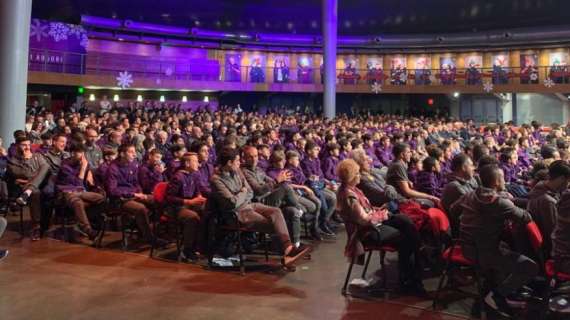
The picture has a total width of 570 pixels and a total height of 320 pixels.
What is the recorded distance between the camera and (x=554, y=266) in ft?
11.4

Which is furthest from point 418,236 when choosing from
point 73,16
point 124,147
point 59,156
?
point 73,16

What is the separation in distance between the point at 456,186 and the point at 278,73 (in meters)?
20.9

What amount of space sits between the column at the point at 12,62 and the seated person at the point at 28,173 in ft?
7.57

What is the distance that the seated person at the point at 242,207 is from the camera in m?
4.79

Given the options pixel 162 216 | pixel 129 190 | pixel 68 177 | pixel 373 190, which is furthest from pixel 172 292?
pixel 68 177

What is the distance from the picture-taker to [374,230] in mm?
4141

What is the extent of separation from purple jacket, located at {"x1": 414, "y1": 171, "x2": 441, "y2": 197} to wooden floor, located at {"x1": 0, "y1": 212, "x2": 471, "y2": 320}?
1043 millimetres

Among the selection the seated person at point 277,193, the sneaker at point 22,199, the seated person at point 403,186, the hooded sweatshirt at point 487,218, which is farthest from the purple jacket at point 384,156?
the sneaker at point 22,199

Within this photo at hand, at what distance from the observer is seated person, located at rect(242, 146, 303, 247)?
529cm

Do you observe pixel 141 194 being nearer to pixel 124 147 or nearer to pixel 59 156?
pixel 124 147

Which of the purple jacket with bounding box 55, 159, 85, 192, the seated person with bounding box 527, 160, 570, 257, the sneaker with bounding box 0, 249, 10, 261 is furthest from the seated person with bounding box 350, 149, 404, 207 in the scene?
the sneaker with bounding box 0, 249, 10, 261

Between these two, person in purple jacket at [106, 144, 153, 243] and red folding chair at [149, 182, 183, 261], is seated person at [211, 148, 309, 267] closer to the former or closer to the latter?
red folding chair at [149, 182, 183, 261]

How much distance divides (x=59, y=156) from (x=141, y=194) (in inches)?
69.3

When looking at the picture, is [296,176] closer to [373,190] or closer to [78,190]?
[373,190]
